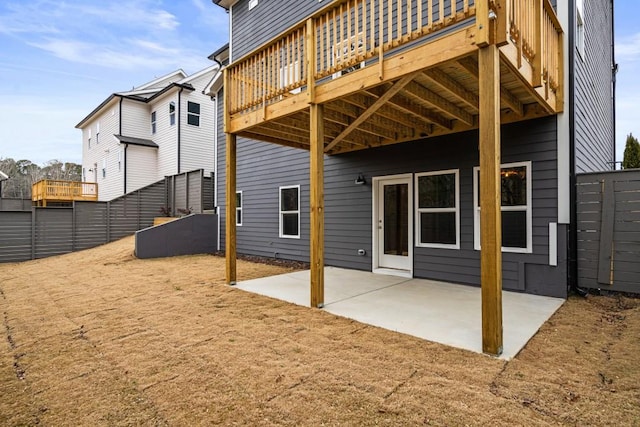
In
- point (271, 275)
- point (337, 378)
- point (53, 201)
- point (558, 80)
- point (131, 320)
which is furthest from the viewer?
point (53, 201)

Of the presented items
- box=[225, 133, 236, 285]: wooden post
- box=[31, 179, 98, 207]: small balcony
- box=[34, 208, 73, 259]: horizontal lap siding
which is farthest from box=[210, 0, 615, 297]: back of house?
box=[31, 179, 98, 207]: small balcony

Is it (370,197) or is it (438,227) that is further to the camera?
(370,197)

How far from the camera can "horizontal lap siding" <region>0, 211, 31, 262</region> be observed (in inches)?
376

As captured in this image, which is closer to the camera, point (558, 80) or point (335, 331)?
point (335, 331)

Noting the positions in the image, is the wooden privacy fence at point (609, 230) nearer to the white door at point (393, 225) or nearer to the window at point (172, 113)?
the white door at point (393, 225)

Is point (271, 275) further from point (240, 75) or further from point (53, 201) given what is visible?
point (53, 201)

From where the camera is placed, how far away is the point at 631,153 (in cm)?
1081

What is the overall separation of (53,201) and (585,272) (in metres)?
20.1

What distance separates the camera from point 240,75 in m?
A: 5.75

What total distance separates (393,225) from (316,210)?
284 cm

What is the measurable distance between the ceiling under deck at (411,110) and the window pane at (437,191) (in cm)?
79

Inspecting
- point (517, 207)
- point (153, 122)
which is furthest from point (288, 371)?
point (153, 122)

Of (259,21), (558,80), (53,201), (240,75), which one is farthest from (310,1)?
(53,201)

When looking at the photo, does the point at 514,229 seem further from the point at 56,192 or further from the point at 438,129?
the point at 56,192
